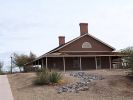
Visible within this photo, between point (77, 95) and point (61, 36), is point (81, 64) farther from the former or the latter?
point (77, 95)

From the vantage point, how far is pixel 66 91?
20.3 meters

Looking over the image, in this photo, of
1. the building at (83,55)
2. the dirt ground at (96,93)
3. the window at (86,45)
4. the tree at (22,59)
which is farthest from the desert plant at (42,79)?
the tree at (22,59)

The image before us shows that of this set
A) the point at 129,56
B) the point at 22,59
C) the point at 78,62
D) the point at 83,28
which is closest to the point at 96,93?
the point at 129,56

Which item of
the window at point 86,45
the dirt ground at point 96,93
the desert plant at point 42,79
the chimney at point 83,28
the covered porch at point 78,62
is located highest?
the chimney at point 83,28

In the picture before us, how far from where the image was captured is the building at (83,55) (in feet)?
154

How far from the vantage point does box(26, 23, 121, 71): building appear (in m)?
47.0

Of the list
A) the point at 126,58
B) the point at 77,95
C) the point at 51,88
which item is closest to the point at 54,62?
the point at 126,58

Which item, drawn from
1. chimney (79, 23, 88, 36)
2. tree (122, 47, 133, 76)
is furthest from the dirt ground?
chimney (79, 23, 88, 36)

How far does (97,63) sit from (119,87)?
28592mm

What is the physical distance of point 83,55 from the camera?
46281mm

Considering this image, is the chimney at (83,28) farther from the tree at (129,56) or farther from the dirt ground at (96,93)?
the dirt ground at (96,93)

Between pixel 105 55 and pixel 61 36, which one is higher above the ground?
pixel 61 36

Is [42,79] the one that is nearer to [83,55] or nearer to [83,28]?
[83,55]

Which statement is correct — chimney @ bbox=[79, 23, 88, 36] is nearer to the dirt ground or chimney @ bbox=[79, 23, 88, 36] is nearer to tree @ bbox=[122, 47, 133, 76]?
tree @ bbox=[122, 47, 133, 76]
